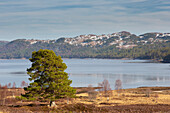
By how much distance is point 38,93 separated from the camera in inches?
1576

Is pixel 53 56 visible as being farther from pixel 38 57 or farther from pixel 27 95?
pixel 27 95

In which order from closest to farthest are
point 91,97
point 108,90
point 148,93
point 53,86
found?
1. point 53,86
2. point 91,97
3. point 148,93
4. point 108,90

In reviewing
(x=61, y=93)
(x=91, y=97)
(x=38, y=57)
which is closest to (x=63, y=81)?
(x=61, y=93)

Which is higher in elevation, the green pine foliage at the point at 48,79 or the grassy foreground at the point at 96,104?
the green pine foliage at the point at 48,79

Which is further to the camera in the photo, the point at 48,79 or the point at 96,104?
the point at 96,104

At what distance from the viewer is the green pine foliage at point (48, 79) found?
39.8m

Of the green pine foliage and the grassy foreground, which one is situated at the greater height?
the green pine foliage

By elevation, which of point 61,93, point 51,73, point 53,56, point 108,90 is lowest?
point 108,90

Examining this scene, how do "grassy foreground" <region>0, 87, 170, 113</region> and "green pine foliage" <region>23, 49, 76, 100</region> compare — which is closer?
"grassy foreground" <region>0, 87, 170, 113</region>

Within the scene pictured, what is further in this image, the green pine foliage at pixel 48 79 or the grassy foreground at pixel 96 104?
the green pine foliage at pixel 48 79

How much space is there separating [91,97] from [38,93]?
24.4m

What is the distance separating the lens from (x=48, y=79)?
41.0 m

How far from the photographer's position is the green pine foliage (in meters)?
39.8

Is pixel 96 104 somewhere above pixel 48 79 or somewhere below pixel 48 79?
below
